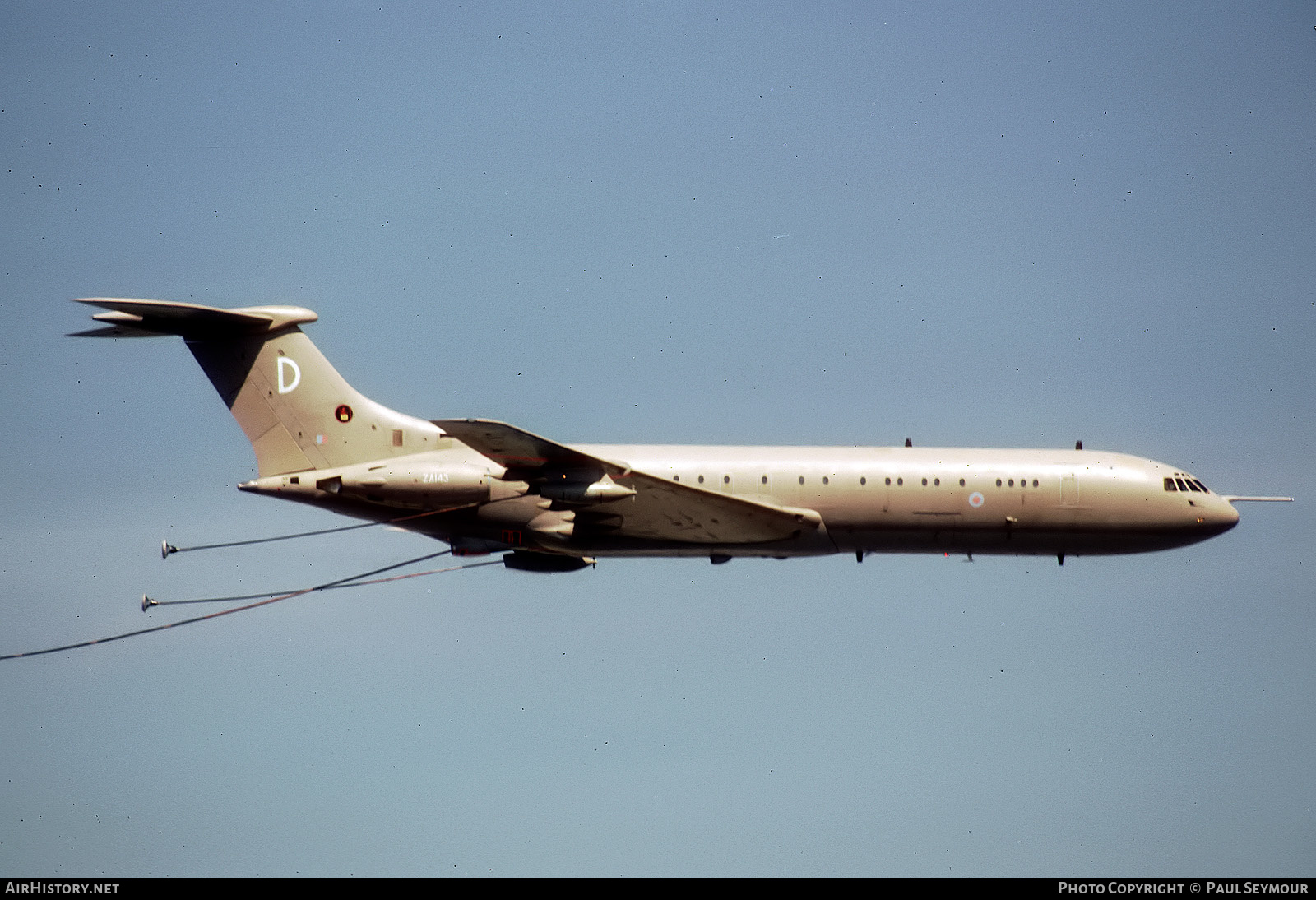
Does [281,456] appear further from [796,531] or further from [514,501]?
[796,531]

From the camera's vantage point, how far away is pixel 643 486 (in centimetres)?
4916

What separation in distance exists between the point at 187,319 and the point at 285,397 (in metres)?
4.08

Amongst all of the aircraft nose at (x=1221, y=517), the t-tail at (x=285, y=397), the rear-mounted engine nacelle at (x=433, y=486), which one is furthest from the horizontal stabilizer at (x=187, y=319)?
the aircraft nose at (x=1221, y=517)

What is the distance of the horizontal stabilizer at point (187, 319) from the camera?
166ft

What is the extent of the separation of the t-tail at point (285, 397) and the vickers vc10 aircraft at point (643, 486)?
55mm

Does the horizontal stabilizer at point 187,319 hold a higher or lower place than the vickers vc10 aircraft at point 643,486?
higher

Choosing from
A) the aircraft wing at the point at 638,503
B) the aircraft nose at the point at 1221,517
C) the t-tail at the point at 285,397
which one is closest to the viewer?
the aircraft wing at the point at 638,503

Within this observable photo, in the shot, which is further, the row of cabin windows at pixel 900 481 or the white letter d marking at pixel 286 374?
the white letter d marking at pixel 286 374

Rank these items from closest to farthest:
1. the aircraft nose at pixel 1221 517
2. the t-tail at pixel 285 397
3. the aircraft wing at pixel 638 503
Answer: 1. the aircraft wing at pixel 638 503
2. the t-tail at pixel 285 397
3. the aircraft nose at pixel 1221 517

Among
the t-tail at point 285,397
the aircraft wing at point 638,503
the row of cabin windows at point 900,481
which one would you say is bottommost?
the aircraft wing at point 638,503

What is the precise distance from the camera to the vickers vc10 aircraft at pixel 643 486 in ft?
164

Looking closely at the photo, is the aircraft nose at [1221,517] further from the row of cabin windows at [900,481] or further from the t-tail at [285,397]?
the t-tail at [285,397]

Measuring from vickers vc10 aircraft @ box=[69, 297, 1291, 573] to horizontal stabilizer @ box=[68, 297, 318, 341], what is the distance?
0.06 metres

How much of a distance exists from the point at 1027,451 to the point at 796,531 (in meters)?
8.92
